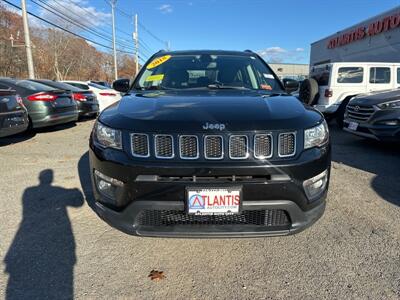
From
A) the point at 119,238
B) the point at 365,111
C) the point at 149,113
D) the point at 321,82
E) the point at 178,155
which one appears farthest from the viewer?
the point at 321,82

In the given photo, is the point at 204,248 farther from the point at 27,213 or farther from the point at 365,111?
the point at 365,111

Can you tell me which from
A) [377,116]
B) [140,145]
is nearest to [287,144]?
[140,145]

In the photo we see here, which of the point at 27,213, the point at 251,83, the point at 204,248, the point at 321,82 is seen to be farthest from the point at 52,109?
the point at 321,82

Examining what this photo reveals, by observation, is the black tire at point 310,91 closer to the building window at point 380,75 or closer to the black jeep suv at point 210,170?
the building window at point 380,75

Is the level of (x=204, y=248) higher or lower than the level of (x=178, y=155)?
lower

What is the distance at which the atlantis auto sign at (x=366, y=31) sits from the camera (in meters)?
17.5

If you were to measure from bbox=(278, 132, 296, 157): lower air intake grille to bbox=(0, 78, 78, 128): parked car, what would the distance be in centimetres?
715

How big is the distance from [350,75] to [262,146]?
883 cm

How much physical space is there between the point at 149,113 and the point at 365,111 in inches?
218

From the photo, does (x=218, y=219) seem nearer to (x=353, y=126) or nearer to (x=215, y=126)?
(x=215, y=126)

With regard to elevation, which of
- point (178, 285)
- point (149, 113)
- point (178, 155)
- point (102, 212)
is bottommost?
point (178, 285)

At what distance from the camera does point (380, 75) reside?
10125 mm

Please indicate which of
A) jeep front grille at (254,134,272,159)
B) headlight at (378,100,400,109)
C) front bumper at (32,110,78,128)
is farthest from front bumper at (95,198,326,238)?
front bumper at (32,110,78,128)

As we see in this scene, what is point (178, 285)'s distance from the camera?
7.80ft
